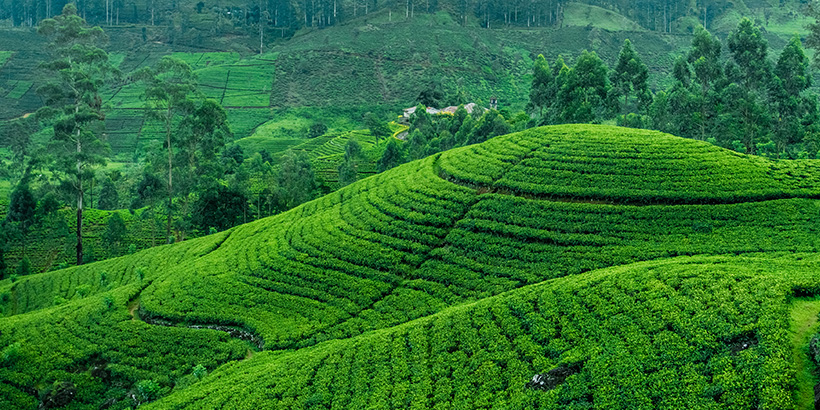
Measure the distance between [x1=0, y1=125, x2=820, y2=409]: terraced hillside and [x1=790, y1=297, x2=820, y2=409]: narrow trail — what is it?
0.36 m

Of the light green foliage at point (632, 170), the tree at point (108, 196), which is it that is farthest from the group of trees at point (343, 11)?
the light green foliage at point (632, 170)

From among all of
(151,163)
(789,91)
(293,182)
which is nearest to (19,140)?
(151,163)

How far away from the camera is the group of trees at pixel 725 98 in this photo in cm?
5478

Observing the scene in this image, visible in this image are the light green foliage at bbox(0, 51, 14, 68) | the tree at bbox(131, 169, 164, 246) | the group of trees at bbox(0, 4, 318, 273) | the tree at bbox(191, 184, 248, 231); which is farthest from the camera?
the light green foliage at bbox(0, 51, 14, 68)

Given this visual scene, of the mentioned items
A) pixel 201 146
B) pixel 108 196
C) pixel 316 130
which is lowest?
pixel 108 196

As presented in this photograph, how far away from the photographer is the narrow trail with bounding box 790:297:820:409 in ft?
54.0

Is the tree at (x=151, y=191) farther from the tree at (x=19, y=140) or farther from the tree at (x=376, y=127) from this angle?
the tree at (x=376, y=127)

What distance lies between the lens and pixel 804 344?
18.1 m

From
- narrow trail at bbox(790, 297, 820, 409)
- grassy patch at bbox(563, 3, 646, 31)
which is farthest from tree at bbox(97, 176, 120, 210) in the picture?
grassy patch at bbox(563, 3, 646, 31)

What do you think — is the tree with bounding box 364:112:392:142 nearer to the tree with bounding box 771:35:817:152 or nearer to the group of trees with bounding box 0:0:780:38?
the tree with bounding box 771:35:817:152

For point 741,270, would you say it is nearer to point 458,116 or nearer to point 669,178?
point 669,178

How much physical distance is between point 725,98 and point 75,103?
A: 2428 inches

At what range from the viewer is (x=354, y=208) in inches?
1553

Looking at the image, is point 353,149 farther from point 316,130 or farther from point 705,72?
point 705,72
